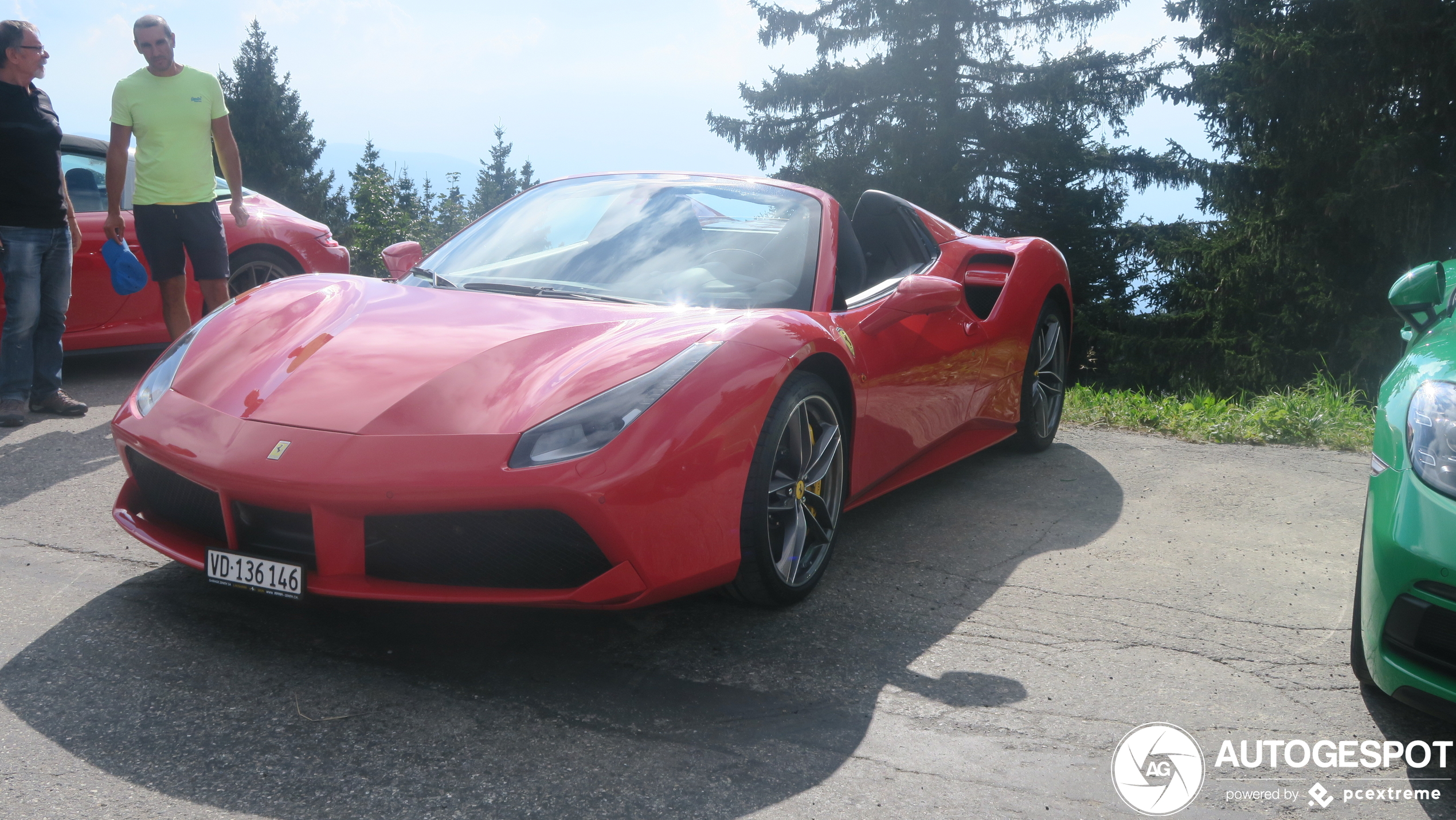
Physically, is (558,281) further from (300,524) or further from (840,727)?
(840,727)

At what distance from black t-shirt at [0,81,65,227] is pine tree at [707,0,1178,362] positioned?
19.7 metres

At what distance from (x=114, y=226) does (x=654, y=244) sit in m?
3.46

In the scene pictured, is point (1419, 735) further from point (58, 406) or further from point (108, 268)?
point (108, 268)

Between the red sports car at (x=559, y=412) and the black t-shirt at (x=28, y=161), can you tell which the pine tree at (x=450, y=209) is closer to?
the black t-shirt at (x=28, y=161)

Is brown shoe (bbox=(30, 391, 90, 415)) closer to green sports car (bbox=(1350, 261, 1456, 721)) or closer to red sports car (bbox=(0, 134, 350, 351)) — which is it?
red sports car (bbox=(0, 134, 350, 351))

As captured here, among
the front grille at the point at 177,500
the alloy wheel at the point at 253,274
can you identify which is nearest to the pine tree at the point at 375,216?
the alloy wheel at the point at 253,274

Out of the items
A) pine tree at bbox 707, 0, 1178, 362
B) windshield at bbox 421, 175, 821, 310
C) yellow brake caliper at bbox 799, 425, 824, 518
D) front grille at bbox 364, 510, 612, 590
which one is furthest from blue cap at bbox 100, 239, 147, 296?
pine tree at bbox 707, 0, 1178, 362

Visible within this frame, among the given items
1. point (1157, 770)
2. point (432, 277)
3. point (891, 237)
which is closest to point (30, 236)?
point (432, 277)

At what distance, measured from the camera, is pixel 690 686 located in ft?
8.65

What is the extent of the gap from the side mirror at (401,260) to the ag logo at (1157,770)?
268cm

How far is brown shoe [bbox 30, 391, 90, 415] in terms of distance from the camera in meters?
5.38

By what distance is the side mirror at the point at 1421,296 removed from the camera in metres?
3.11

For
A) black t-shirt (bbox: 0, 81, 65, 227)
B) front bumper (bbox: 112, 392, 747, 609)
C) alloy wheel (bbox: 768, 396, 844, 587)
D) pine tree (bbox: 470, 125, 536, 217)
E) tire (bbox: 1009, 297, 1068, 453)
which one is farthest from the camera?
pine tree (bbox: 470, 125, 536, 217)

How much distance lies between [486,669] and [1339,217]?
1687 cm
